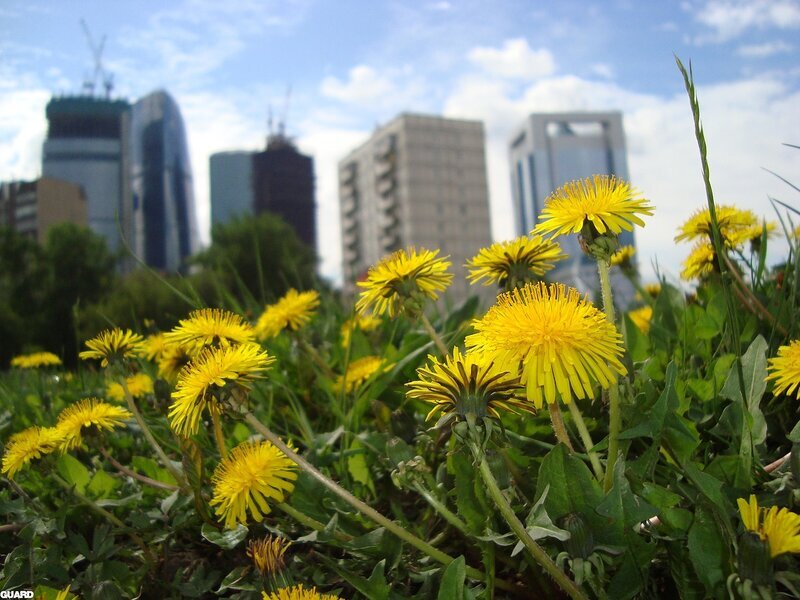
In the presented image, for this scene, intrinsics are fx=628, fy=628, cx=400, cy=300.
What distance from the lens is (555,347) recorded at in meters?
0.77

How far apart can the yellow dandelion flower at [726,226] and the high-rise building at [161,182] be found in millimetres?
108048

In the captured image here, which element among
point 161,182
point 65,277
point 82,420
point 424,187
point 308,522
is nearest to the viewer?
point 308,522

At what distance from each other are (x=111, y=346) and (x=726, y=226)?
1.37 metres

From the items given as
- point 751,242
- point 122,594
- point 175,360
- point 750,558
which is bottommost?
point 122,594

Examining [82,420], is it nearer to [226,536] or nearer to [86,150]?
[226,536]

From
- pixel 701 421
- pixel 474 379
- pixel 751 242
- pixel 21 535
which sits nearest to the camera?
pixel 474 379

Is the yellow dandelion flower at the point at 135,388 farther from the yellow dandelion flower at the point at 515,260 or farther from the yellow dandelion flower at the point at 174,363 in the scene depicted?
the yellow dandelion flower at the point at 515,260

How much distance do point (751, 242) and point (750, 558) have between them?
1151 mm

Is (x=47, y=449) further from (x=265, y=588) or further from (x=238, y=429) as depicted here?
(x=265, y=588)

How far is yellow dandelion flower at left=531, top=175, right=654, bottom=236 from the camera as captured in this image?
891mm

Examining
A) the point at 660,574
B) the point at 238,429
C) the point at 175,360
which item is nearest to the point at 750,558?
the point at 660,574

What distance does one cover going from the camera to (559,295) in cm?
82

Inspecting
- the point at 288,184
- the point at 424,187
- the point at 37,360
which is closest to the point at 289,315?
the point at 37,360

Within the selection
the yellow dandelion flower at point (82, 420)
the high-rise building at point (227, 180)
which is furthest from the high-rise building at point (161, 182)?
the yellow dandelion flower at point (82, 420)
